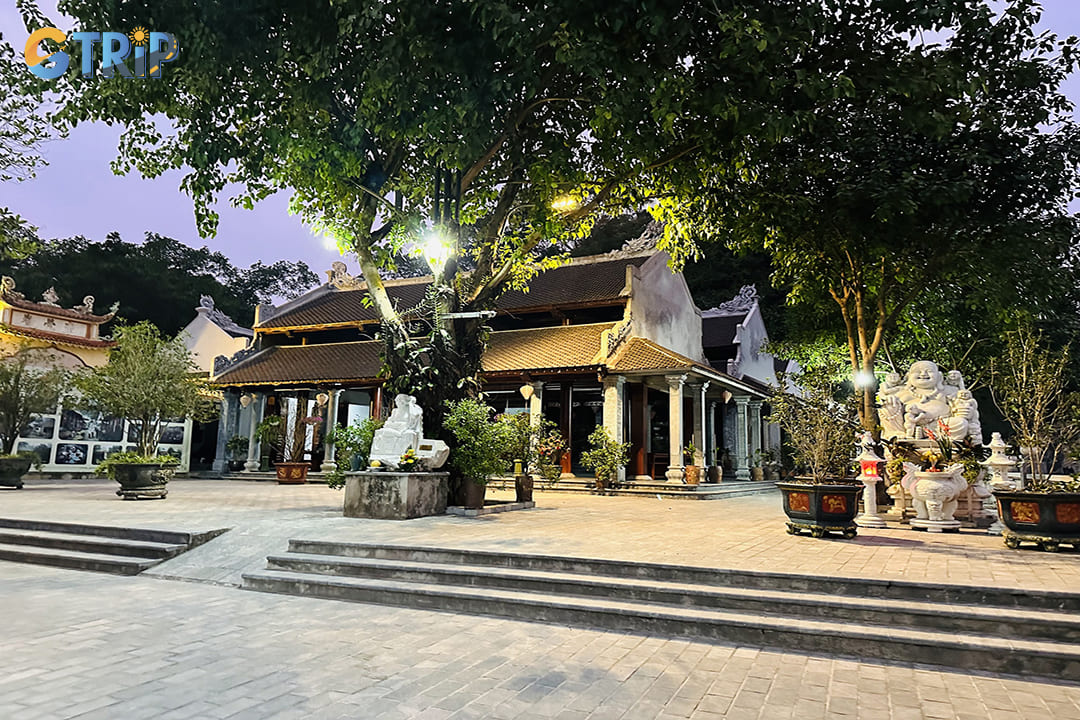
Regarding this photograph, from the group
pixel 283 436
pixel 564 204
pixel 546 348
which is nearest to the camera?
pixel 564 204

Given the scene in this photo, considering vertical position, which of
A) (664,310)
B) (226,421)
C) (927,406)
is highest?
(664,310)

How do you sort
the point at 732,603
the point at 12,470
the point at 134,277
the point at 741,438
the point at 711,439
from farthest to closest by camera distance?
the point at 134,277
the point at 741,438
the point at 711,439
the point at 12,470
the point at 732,603

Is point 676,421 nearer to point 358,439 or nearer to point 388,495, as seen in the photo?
point 358,439

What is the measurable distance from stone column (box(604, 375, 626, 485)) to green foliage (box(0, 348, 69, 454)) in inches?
549

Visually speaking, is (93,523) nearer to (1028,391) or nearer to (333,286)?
(1028,391)

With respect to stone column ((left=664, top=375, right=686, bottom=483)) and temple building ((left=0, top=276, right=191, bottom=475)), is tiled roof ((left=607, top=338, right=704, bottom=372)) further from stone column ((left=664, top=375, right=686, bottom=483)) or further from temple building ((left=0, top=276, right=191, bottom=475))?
temple building ((left=0, top=276, right=191, bottom=475))

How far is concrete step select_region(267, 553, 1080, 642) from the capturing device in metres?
4.36

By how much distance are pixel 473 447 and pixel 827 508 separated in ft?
16.8

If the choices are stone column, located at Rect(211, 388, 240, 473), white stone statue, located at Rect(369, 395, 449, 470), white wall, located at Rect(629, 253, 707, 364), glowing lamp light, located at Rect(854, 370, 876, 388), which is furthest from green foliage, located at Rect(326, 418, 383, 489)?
A: stone column, located at Rect(211, 388, 240, 473)

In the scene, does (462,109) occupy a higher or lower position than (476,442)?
higher

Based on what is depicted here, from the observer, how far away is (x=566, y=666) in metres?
4.07

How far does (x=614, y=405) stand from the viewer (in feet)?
57.5

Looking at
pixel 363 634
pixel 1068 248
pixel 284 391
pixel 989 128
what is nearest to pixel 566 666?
pixel 363 634

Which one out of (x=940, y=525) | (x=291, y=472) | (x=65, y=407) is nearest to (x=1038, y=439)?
(x=940, y=525)
